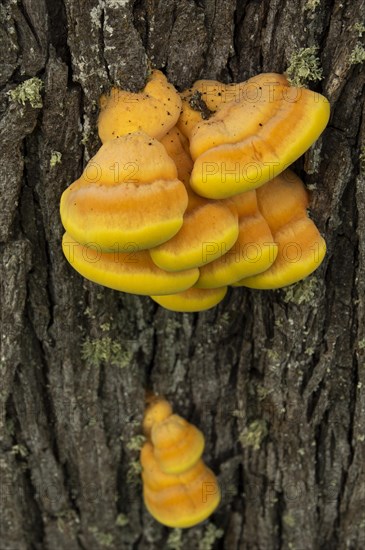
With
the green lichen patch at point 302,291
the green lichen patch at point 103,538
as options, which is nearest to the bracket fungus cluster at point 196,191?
the green lichen patch at point 302,291

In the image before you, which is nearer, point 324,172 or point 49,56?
point 49,56

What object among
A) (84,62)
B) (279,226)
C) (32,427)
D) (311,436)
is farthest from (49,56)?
(311,436)

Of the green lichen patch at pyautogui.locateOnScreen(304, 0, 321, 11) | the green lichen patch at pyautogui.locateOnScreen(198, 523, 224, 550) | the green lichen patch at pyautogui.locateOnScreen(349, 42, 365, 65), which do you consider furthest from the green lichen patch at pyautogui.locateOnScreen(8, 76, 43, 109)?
the green lichen patch at pyautogui.locateOnScreen(198, 523, 224, 550)

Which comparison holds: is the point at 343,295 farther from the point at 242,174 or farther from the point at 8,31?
the point at 8,31

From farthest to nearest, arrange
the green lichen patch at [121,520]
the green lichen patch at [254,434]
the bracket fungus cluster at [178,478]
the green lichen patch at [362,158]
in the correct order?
1. the green lichen patch at [121,520]
2. the green lichen patch at [254,434]
3. the bracket fungus cluster at [178,478]
4. the green lichen patch at [362,158]

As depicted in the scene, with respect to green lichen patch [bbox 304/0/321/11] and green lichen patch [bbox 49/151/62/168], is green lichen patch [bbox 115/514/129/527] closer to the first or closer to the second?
Answer: green lichen patch [bbox 49/151/62/168]

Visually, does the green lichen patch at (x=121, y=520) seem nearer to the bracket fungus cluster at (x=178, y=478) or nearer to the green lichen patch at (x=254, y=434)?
the bracket fungus cluster at (x=178, y=478)

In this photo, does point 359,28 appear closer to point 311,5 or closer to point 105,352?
point 311,5

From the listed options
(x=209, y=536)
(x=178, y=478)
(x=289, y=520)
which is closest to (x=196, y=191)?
(x=178, y=478)
